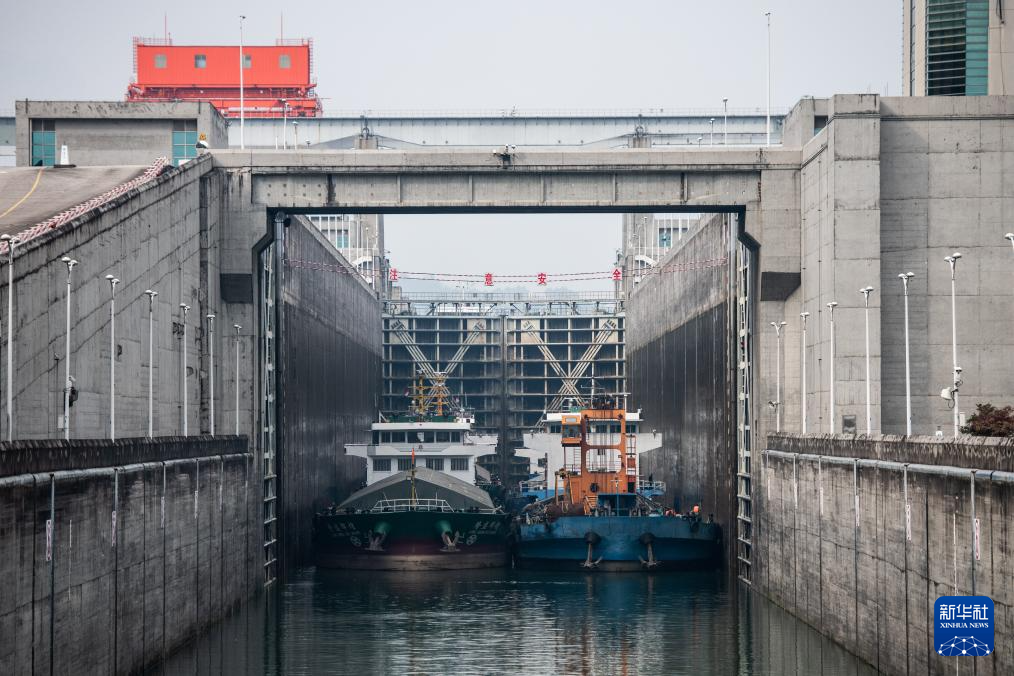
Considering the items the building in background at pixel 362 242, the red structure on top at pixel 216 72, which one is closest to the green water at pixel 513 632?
the building in background at pixel 362 242

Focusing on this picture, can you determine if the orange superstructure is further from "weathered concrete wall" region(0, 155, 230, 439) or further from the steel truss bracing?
the steel truss bracing

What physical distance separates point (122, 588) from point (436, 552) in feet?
105

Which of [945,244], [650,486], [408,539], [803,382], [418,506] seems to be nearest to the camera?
[945,244]

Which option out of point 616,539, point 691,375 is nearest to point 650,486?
point 691,375

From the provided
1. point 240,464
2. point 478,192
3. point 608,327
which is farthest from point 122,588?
point 608,327

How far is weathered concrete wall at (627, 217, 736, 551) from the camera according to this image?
200ft

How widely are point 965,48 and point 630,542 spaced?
24032 mm


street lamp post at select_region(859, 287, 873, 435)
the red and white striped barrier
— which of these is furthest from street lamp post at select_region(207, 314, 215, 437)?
street lamp post at select_region(859, 287, 873, 435)

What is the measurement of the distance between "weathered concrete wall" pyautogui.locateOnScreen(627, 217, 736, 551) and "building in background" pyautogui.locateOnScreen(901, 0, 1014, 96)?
444 inches

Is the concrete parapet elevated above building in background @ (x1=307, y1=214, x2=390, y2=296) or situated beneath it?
situated beneath

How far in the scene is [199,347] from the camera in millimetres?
48125

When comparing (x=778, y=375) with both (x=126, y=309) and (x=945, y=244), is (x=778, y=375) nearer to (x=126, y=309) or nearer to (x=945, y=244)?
(x=945, y=244)

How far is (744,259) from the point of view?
53719 mm

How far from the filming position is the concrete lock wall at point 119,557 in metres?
23.3
